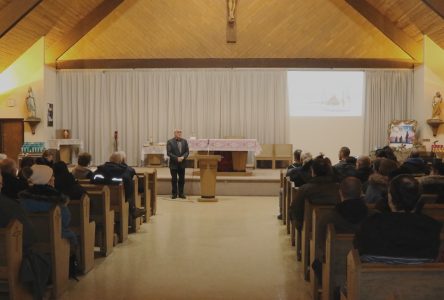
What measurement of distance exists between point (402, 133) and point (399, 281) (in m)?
11.1

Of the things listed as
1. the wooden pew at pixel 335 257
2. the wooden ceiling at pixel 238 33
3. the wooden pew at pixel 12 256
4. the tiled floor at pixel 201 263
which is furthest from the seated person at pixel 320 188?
the wooden ceiling at pixel 238 33

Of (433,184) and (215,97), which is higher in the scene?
(215,97)

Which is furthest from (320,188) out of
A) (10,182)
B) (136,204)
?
(136,204)

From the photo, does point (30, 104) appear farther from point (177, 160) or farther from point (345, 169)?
point (345, 169)

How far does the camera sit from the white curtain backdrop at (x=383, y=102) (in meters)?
13.5

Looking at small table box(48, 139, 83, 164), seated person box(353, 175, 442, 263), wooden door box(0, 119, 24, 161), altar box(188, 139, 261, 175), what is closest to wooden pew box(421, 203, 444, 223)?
seated person box(353, 175, 442, 263)

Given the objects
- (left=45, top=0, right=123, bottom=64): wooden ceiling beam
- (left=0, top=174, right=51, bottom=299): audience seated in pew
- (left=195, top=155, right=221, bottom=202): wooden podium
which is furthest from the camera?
(left=45, top=0, right=123, bottom=64): wooden ceiling beam

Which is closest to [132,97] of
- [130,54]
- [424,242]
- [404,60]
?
[130,54]

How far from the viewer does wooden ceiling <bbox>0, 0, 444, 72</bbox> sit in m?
12.9

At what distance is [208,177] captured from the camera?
898 cm

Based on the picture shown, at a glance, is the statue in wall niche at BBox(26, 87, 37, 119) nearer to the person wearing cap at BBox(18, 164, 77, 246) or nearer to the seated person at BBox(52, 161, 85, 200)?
the seated person at BBox(52, 161, 85, 200)

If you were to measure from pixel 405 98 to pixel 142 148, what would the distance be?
6.93 meters

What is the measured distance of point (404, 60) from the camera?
13008mm

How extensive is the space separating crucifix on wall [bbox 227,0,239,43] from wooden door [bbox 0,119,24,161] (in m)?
5.55
